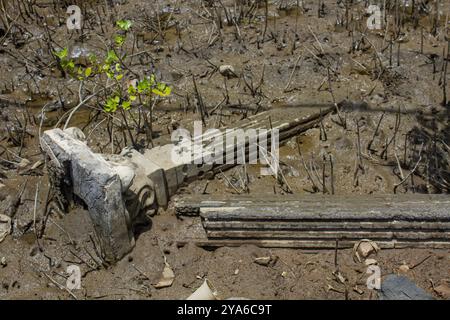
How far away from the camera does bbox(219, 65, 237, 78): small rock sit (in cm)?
634

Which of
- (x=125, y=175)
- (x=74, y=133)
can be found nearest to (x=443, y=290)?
(x=125, y=175)

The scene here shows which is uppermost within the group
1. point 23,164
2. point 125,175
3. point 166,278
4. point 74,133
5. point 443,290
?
point 74,133

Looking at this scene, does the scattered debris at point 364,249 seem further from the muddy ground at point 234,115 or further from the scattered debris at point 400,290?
the scattered debris at point 400,290

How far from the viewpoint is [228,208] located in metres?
4.85

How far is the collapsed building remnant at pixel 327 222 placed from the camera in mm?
4668

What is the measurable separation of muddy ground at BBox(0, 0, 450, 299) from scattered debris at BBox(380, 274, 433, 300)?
0.13m

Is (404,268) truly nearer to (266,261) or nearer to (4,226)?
(266,261)

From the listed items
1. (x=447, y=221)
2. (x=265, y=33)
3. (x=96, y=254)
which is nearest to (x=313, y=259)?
(x=447, y=221)

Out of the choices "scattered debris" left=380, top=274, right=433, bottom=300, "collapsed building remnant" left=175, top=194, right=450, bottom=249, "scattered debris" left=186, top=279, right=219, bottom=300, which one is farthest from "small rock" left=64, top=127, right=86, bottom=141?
"scattered debris" left=380, top=274, right=433, bottom=300

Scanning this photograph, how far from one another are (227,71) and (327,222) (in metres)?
2.28

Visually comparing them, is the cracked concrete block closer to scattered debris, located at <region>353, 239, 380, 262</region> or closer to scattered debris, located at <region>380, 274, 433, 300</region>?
scattered debris, located at <region>353, 239, 380, 262</region>

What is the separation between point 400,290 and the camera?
432 cm

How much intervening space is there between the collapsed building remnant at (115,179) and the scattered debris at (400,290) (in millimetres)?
1788

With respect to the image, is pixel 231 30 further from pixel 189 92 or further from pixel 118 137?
pixel 118 137
